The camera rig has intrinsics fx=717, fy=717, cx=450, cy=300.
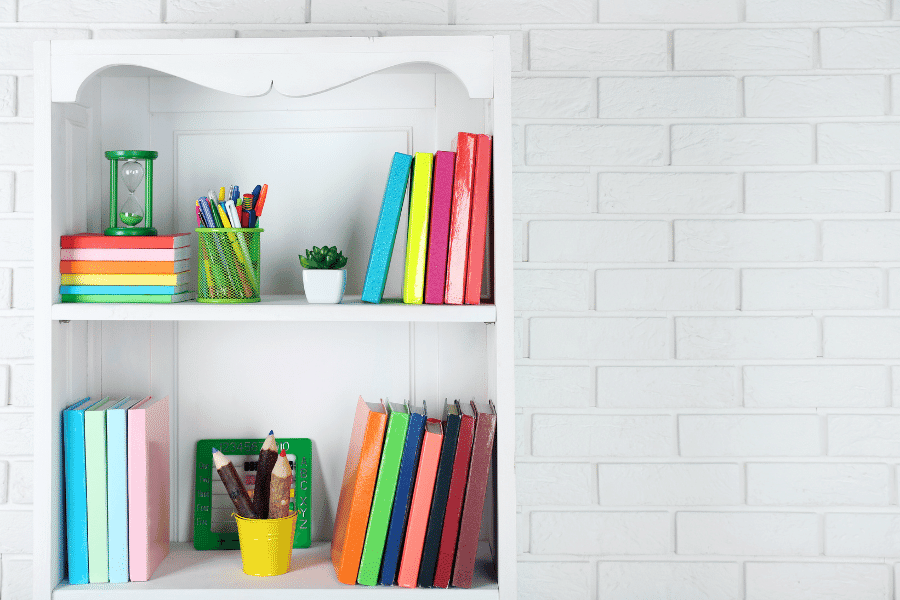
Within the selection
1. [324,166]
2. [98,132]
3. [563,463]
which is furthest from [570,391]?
[98,132]

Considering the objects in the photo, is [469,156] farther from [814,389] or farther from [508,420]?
[814,389]

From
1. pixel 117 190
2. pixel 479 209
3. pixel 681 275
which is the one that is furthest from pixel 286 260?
pixel 681 275

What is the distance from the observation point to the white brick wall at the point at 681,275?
122cm

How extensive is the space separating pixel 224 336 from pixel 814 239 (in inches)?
40.0

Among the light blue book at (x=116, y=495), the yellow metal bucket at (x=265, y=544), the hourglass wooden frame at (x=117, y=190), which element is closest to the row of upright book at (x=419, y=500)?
the yellow metal bucket at (x=265, y=544)

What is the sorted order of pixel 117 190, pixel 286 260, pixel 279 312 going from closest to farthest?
pixel 279 312 < pixel 117 190 < pixel 286 260

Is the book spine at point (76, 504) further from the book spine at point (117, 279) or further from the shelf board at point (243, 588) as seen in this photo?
the book spine at point (117, 279)

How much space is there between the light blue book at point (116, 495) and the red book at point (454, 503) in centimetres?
45

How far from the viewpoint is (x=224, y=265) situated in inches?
41.1

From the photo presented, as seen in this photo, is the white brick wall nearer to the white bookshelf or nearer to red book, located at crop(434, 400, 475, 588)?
the white bookshelf

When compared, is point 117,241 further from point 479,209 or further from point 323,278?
point 479,209

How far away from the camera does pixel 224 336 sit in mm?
1217

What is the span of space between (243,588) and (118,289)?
461 mm

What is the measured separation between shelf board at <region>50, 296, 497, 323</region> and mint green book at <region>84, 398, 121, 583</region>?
152mm
